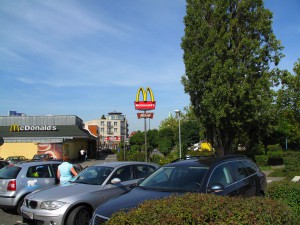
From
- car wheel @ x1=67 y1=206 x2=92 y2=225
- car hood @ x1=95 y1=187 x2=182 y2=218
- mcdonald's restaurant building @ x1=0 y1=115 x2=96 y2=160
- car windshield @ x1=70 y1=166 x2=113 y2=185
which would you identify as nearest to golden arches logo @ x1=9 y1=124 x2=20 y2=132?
mcdonald's restaurant building @ x1=0 y1=115 x2=96 y2=160

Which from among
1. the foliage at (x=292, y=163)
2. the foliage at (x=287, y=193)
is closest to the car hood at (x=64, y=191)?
the foliage at (x=287, y=193)

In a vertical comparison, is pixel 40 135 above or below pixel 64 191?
above

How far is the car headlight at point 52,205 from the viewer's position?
6926 mm

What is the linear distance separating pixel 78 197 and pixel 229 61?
16631mm

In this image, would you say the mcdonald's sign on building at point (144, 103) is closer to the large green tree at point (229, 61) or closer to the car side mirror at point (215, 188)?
the large green tree at point (229, 61)

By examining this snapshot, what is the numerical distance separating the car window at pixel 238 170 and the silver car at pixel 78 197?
242 cm

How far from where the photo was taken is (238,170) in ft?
24.1

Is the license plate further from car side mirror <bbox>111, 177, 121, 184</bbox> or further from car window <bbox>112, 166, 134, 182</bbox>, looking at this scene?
car window <bbox>112, 166, 134, 182</bbox>

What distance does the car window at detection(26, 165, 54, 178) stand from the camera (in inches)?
392

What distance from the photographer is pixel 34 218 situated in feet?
23.2

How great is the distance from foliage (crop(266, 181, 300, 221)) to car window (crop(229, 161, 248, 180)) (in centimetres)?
68

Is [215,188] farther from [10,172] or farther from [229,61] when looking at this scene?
[229,61]

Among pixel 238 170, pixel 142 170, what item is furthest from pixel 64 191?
pixel 238 170

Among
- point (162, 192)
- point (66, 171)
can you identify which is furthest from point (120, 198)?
point (66, 171)
